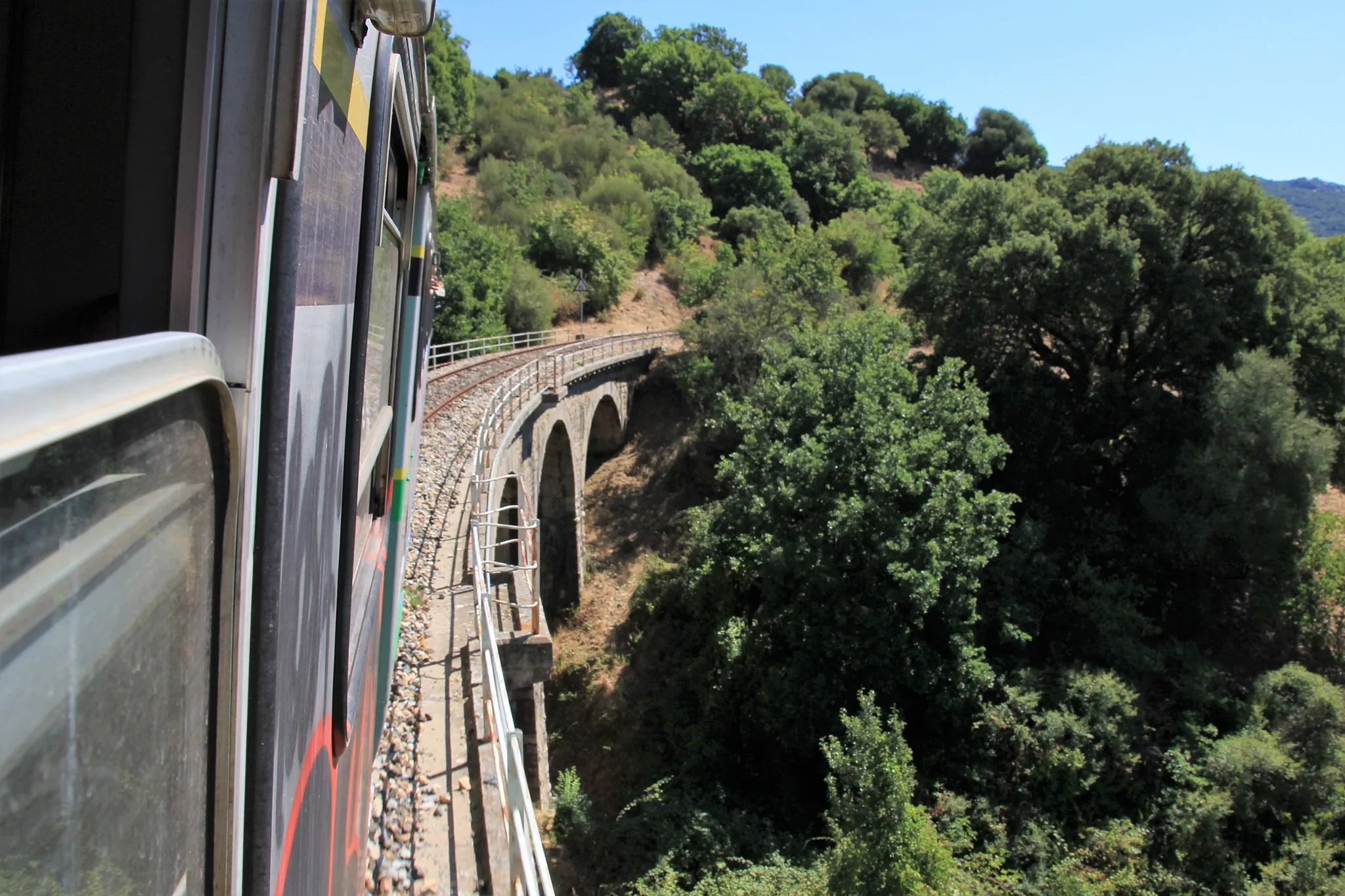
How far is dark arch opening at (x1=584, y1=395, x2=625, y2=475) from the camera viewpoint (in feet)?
87.1

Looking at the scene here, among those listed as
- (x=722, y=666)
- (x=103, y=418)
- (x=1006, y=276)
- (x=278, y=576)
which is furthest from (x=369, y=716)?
(x=1006, y=276)

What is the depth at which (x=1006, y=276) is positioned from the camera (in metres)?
18.6

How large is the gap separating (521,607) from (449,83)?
4760 cm

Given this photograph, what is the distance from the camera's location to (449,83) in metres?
48.4

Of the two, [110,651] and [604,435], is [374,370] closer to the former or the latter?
[110,651]

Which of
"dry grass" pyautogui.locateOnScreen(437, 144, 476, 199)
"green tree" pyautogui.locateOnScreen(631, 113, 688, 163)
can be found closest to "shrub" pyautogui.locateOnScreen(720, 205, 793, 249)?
"green tree" pyautogui.locateOnScreen(631, 113, 688, 163)

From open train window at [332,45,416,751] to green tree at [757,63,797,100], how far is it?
8313 cm

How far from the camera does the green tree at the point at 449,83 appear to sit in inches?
→ 1855

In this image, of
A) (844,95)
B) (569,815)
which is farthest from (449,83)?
(569,815)

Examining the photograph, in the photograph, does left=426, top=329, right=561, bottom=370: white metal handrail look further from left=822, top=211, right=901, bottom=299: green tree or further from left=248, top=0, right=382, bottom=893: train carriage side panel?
left=248, top=0, right=382, bottom=893: train carriage side panel

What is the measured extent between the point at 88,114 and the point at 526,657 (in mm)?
6691

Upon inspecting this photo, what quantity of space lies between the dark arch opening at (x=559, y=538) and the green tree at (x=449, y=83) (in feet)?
103

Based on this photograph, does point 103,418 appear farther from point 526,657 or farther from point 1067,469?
point 1067,469

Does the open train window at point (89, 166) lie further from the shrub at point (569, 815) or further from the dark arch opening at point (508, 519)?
the shrub at point (569, 815)
